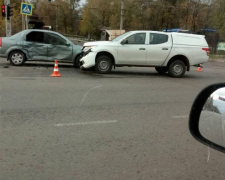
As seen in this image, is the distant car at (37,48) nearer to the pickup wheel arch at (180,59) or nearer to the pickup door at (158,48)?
the pickup door at (158,48)

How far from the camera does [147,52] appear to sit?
444 inches

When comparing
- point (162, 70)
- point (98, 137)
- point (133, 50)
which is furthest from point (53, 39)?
point (98, 137)

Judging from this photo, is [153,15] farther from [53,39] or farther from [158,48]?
[158,48]

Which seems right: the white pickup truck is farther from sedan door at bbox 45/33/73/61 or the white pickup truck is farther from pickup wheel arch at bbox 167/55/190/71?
sedan door at bbox 45/33/73/61

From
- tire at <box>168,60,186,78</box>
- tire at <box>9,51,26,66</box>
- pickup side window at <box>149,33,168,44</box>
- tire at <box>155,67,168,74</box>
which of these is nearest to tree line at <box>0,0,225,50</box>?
tire at <box>155,67,168,74</box>

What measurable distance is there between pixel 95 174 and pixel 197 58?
958 cm

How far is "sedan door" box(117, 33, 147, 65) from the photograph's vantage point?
11102mm

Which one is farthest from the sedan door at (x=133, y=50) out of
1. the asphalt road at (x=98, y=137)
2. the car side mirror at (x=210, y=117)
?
the car side mirror at (x=210, y=117)

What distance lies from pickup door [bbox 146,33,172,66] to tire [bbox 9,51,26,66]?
5.49 m

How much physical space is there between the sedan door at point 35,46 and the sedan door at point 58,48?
26 centimetres

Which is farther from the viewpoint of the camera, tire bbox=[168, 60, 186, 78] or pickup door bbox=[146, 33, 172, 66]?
tire bbox=[168, 60, 186, 78]

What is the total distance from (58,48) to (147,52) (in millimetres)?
4157

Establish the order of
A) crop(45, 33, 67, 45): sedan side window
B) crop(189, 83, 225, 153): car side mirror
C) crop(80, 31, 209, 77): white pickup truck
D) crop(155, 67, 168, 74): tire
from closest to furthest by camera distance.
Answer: crop(189, 83, 225, 153): car side mirror, crop(80, 31, 209, 77): white pickup truck, crop(155, 67, 168, 74): tire, crop(45, 33, 67, 45): sedan side window

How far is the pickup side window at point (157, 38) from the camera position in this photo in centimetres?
1139
